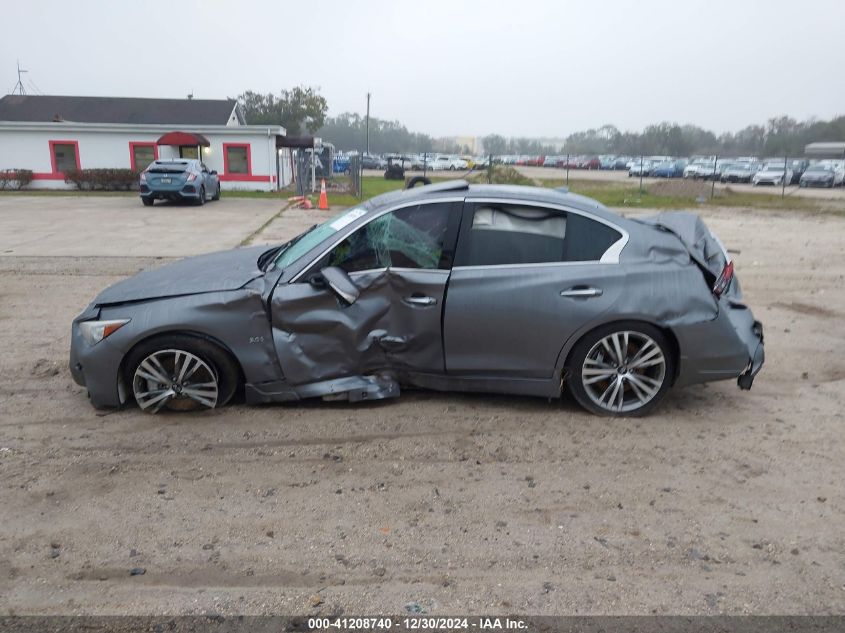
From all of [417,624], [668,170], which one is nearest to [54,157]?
[417,624]

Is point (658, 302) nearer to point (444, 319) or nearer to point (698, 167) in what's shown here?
point (444, 319)

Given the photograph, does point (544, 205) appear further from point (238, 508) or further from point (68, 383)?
point (68, 383)

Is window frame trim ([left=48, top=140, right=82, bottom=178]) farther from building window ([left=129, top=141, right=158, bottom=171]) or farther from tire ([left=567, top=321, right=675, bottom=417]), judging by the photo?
tire ([left=567, top=321, right=675, bottom=417])

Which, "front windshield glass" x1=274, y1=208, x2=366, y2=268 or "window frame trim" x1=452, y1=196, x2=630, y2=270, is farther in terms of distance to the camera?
"front windshield glass" x1=274, y1=208, x2=366, y2=268

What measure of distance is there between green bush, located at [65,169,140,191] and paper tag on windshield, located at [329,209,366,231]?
27327mm

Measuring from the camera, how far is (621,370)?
15.2ft

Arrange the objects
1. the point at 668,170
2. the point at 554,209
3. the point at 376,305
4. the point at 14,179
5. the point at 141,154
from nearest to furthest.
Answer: the point at 376,305
the point at 554,209
the point at 14,179
the point at 141,154
the point at 668,170

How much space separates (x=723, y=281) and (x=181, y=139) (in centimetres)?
2830

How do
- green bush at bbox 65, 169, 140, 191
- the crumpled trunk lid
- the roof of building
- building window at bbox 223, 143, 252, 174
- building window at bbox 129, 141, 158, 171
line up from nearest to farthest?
the crumpled trunk lid → green bush at bbox 65, 169, 140, 191 → building window at bbox 129, 141, 158, 171 → building window at bbox 223, 143, 252, 174 → the roof of building

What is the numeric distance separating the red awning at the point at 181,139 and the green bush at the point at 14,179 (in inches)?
226

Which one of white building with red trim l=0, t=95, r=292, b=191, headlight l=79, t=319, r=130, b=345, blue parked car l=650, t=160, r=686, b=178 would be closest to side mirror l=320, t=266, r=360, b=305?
headlight l=79, t=319, r=130, b=345

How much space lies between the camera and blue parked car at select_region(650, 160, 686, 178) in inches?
1933

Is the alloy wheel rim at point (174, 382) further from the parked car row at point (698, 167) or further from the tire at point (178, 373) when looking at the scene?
the parked car row at point (698, 167)

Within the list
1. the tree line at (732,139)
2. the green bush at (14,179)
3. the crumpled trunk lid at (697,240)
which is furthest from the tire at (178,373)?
the tree line at (732,139)
